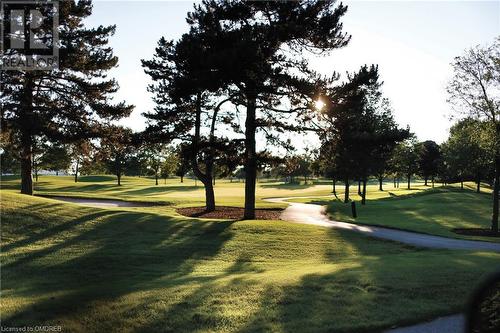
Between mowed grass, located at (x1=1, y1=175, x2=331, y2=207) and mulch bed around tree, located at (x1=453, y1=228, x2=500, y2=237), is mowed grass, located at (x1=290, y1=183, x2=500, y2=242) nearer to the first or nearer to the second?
mulch bed around tree, located at (x1=453, y1=228, x2=500, y2=237)

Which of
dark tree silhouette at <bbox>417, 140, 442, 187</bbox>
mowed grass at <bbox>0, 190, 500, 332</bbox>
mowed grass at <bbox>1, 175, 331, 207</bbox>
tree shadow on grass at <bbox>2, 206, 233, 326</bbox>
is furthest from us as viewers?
dark tree silhouette at <bbox>417, 140, 442, 187</bbox>

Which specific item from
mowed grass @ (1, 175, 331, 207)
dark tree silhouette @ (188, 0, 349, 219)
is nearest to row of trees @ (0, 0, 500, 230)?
dark tree silhouette @ (188, 0, 349, 219)

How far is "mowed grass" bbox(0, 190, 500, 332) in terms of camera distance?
26.4ft

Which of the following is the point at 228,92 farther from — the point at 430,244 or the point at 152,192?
the point at 152,192

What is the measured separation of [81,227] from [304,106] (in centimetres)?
1412

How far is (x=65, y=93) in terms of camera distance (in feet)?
A: 99.6

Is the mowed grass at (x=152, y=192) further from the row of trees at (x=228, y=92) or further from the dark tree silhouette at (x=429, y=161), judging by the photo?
the dark tree silhouette at (x=429, y=161)

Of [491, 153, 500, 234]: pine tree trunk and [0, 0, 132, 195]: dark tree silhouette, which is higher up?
[0, 0, 132, 195]: dark tree silhouette

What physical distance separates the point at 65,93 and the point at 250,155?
14.9 meters

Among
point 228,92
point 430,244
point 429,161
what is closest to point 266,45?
point 228,92

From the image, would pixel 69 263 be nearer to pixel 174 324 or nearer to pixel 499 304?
pixel 174 324

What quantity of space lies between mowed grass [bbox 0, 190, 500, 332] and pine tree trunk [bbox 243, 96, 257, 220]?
246 inches

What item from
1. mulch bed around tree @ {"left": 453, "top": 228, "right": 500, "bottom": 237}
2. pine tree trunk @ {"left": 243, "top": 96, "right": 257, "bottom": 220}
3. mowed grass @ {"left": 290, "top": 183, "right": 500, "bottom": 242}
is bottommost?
mulch bed around tree @ {"left": 453, "top": 228, "right": 500, "bottom": 237}

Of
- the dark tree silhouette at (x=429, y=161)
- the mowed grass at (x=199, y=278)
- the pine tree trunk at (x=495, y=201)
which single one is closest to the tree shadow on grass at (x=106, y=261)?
the mowed grass at (x=199, y=278)
